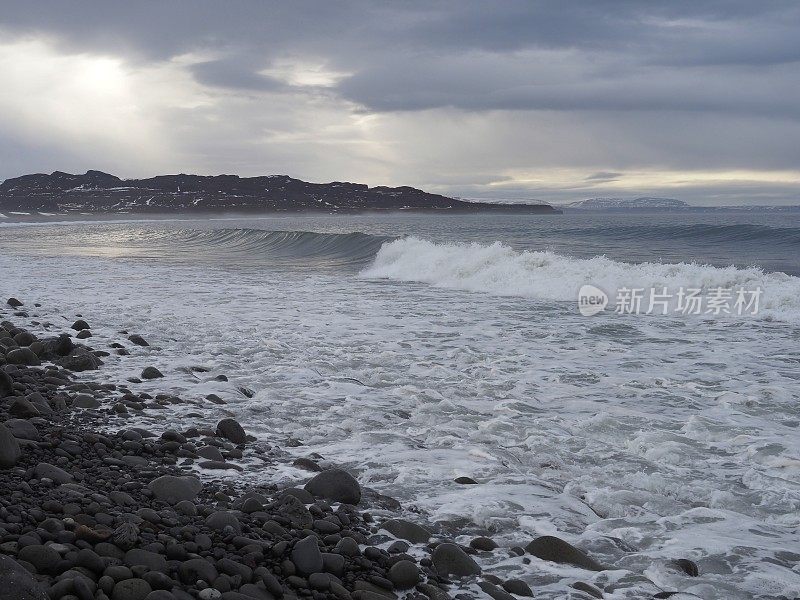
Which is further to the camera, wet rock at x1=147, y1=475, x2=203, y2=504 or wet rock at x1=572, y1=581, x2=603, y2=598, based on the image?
wet rock at x1=147, y1=475, x2=203, y2=504

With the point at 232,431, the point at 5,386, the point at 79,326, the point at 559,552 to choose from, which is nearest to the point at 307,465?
the point at 232,431

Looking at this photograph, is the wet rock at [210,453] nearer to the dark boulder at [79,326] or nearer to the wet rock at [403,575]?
the wet rock at [403,575]

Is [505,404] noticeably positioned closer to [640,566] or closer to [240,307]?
[640,566]

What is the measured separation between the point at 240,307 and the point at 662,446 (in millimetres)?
9384

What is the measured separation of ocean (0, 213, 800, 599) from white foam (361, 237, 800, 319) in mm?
106

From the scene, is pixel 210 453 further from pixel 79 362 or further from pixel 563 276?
pixel 563 276

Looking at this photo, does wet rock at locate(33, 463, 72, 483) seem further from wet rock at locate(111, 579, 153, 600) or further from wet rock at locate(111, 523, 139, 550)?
wet rock at locate(111, 579, 153, 600)

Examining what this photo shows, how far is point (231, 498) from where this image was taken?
4.28m

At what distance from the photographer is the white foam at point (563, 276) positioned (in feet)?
48.7

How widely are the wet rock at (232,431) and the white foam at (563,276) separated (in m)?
10.9

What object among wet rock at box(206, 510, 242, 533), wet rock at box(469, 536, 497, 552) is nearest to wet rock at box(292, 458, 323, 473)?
wet rock at box(206, 510, 242, 533)

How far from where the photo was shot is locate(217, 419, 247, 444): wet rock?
549 centimetres

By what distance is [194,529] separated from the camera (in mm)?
3570

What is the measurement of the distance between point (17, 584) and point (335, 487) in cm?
209
